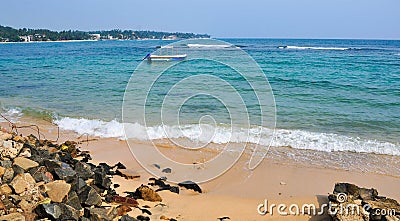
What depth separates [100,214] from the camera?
465cm

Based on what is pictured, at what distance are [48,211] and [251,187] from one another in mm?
3971

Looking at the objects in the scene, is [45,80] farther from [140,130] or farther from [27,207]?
[27,207]

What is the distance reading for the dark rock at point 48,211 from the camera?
4312mm

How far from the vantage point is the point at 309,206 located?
5.98 m

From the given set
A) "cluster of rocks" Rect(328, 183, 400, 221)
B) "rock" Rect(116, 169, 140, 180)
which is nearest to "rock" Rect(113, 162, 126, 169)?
"rock" Rect(116, 169, 140, 180)

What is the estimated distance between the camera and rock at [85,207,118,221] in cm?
456

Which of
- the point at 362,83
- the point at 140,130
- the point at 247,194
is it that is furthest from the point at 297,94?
the point at 247,194

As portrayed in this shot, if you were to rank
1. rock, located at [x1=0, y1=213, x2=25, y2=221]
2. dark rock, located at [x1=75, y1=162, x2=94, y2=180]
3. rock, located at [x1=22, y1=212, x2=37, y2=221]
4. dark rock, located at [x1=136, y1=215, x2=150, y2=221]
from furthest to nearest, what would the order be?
dark rock, located at [x1=75, y1=162, x2=94, y2=180] < dark rock, located at [x1=136, y1=215, x2=150, y2=221] < rock, located at [x1=22, y1=212, x2=37, y2=221] < rock, located at [x1=0, y1=213, x2=25, y2=221]

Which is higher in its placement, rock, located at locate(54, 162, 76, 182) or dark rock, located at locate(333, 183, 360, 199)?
rock, located at locate(54, 162, 76, 182)

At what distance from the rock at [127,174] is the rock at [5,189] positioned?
279cm

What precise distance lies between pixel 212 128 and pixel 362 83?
14665 mm

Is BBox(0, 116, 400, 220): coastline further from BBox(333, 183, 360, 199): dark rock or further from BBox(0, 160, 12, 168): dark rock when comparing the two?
BBox(0, 160, 12, 168): dark rock

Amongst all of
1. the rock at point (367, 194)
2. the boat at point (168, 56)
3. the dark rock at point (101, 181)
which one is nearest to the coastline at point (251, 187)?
the dark rock at point (101, 181)

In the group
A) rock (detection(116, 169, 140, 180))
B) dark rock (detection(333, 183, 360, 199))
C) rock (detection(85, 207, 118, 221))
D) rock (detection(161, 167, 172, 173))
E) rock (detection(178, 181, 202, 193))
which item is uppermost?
dark rock (detection(333, 183, 360, 199))
